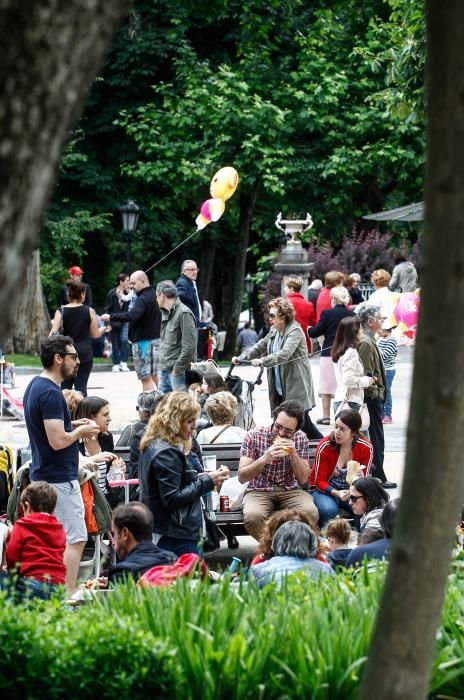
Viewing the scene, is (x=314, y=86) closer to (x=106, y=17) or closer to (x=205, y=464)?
(x=205, y=464)

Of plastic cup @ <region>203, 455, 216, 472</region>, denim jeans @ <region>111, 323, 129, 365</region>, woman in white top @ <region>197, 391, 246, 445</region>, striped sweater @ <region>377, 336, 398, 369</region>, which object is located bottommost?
plastic cup @ <region>203, 455, 216, 472</region>

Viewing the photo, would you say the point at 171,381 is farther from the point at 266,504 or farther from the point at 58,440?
the point at 58,440

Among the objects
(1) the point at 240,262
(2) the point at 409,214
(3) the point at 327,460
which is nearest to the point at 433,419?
(3) the point at 327,460

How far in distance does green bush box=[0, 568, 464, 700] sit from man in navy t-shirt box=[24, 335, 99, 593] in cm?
315

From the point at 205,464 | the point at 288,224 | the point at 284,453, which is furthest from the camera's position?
the point at 288,224

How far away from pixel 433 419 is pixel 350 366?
870 centimetres

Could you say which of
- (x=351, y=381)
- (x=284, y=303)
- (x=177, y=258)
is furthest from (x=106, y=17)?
(x=177, y=258)

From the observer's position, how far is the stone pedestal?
1172 inches

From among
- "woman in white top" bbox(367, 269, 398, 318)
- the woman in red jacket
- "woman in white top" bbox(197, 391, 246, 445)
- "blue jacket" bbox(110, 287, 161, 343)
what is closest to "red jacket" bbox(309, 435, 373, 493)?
the woman in red jacket

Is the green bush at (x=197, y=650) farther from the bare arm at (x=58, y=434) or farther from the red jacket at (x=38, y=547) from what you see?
the bare arm at (x=58, y=434)

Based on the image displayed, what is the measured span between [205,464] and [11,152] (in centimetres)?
694

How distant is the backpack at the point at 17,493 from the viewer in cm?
815

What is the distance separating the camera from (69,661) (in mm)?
4340

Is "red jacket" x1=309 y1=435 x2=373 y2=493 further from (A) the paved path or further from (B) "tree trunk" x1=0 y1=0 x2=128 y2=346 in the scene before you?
(B) "tree trunk" x1=0 y1=0 x2=128 y2=346
